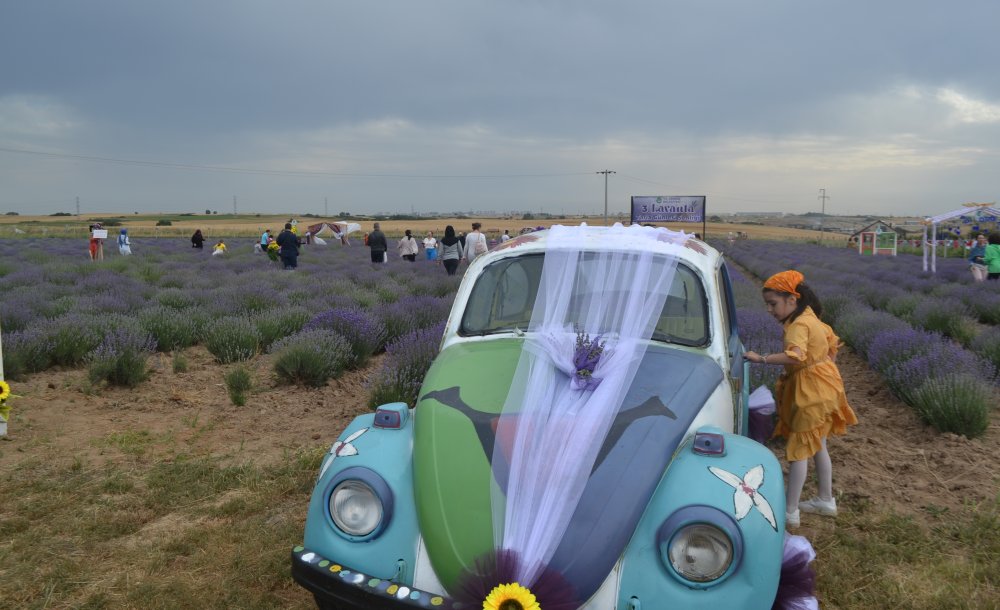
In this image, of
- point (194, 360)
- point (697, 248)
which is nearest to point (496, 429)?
point (697, 248)

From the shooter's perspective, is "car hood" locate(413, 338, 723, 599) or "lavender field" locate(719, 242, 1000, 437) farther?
"lavender field" locate(719, 242, 1000, 437)

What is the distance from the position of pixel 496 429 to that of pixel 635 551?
0.71 meters

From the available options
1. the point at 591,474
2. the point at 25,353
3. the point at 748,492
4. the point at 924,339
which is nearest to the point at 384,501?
the point at 591,474

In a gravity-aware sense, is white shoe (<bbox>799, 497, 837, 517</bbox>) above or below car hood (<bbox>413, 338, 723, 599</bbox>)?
below

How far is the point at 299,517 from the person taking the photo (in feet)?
14.3

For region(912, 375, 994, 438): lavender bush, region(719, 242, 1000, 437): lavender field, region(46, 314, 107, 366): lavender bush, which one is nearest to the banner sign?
region(719, 242, 1000, 437): lavender field

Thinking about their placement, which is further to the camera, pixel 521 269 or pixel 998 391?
pixel 998 391

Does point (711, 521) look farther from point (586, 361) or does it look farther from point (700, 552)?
point (586, 361)

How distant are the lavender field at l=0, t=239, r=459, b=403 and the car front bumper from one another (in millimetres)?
3668

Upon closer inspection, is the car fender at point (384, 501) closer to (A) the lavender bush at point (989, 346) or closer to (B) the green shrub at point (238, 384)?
(B) the green shrub at point (238, 384)

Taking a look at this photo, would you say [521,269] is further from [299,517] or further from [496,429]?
[299,517]

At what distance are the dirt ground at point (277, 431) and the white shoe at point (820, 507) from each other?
0.25ft

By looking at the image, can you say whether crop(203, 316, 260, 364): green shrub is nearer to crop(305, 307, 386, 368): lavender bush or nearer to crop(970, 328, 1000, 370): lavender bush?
crop(305, 307, 386, 368): lavender bush

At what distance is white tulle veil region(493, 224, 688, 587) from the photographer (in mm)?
2494
